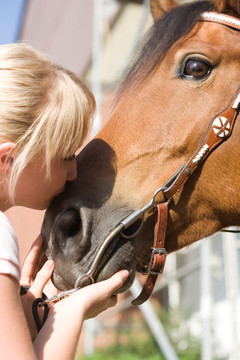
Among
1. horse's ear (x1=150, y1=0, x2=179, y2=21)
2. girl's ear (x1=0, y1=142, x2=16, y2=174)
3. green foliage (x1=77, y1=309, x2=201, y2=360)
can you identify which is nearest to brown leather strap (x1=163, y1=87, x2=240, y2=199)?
girl's ear (x1=0, y1=142, x2=16, y2=174)

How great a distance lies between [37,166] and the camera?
1.67 m

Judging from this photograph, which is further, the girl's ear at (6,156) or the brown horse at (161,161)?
the brown horse at (161,161)

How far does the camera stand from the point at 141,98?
84.4 inches

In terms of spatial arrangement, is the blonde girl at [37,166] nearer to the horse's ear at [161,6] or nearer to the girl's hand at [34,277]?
the girl's hand at [34,277]

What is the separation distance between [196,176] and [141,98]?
15.2 inches

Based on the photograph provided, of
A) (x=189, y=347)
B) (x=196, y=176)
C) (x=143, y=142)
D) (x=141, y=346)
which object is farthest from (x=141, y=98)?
(x=141, y=346)

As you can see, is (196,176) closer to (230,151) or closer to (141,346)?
(230,151)

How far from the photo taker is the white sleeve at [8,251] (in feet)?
4.55

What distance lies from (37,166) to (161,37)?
93cm

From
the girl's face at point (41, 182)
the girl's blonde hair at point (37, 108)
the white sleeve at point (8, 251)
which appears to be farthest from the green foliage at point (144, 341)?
the white sleeve at point (8, 251)

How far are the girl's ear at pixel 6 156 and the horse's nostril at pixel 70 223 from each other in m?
0.31

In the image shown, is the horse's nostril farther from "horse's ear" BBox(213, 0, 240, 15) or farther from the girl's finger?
"horse's ear" BBox(213, 0, 240, 15)

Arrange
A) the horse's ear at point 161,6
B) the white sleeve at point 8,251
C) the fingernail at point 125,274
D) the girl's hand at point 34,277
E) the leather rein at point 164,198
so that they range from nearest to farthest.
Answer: the white sleeve at point 8,251
the girl's hand at point 34,277
the fingernail at point 125,274
the leather rein at point 164,198
the horse's ear at point 161,6

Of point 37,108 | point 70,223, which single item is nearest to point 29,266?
point 70,223
